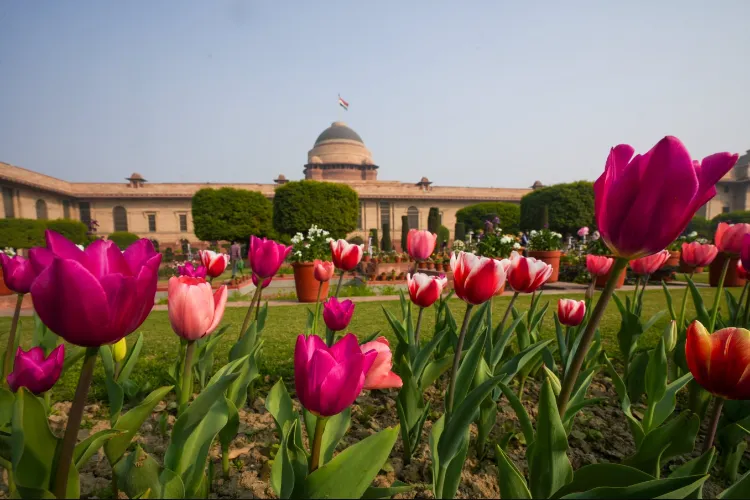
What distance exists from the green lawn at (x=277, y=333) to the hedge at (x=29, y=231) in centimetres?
1996

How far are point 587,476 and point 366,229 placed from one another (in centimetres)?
3140

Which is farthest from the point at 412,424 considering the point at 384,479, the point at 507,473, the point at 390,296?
the point at 390,296

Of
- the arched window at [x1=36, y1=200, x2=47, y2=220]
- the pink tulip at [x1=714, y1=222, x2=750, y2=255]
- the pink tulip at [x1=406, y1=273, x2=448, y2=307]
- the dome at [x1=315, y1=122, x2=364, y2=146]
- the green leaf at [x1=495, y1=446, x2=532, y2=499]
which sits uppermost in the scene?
the dome at [x1=315, y1=122, x2=364, y2=146]

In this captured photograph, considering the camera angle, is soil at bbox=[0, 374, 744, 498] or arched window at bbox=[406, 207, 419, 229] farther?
arched window at bbox=[406, 207, 419, 229]

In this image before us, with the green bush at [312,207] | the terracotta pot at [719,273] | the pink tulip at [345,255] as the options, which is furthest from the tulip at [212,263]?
the green bush at [312,207]

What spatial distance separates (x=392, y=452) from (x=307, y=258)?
644 cm

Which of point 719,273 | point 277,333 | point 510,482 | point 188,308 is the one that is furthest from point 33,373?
point 719,273

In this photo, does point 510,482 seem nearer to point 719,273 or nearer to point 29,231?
point 719,273

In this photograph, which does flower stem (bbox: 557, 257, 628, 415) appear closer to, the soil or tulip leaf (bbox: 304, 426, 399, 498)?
tulip leaf (bbox: 304, 426, 399, 498)

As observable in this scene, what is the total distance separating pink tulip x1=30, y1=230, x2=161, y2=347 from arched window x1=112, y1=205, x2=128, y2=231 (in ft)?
119

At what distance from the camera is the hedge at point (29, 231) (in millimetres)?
19766

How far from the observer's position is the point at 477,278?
1.10m

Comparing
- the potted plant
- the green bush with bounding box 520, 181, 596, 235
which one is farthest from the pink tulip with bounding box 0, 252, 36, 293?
the green bush with bounding box 520, 181, 596, 235

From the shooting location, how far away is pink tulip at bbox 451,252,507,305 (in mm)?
1089
